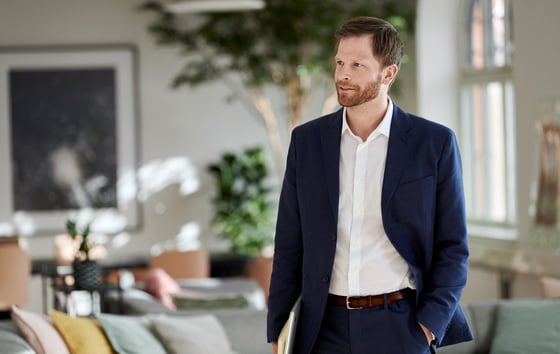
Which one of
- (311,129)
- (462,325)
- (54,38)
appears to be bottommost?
(462,325)

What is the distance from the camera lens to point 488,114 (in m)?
9.08

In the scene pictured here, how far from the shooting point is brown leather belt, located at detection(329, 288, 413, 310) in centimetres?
272

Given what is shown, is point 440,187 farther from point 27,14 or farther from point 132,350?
point 27,14

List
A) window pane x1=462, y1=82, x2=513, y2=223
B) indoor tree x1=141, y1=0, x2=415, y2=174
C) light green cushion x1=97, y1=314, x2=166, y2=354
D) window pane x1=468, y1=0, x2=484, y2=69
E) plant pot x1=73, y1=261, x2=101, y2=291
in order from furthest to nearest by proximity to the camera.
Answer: indoor tree x1=141, y1=0, x2=415, y2=174
window pane x1=468, y1=0, x2=484, y2=69
window pane x1=462, y1=82, x2=513, y2=223
plant pot x1=73, y1=261, x2=101, y2=291
light green cushion x1=97, y1=314, x2=166, y2=354

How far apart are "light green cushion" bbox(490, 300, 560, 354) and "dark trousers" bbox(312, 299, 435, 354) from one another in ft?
9.67

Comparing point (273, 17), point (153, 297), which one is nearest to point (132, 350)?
point (153, 297)

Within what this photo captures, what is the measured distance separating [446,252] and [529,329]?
3016 mm

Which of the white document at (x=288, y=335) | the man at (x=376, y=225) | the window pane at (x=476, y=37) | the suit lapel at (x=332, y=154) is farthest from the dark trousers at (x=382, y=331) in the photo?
the window pane at (x=476, y=37)

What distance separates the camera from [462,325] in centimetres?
284

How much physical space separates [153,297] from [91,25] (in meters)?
4.22

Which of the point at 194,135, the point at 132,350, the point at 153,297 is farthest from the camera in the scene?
the point at 194,135

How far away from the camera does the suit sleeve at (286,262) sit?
286 cm

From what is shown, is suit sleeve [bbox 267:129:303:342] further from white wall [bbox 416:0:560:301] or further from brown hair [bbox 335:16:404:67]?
white wall [bbox 416:0:560:301]

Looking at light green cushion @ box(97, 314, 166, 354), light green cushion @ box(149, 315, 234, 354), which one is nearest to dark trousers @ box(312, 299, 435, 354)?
light green cushion @ box(97, 314, 166, 354)
